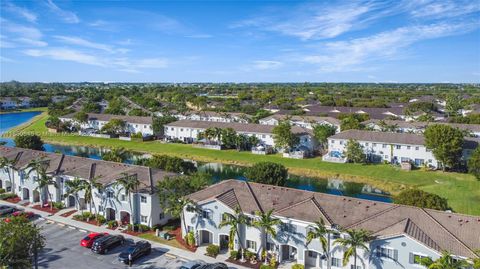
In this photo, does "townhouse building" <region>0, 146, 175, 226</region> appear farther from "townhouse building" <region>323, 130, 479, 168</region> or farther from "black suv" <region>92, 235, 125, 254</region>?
"townhouse building" <region>323, 130, 479, 168</region>

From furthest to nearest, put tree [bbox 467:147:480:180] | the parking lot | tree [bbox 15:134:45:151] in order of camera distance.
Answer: tree [bbox 15:134:45:151]
tree [bbox 467:147:480:180]
the parking lot

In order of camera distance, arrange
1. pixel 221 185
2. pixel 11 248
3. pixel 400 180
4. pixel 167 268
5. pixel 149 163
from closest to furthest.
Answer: pixel 11 248
pixel 167 268
pixel 221 185
pixel 149 163
pixel 400 180

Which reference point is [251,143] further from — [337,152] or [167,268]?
[167,268]

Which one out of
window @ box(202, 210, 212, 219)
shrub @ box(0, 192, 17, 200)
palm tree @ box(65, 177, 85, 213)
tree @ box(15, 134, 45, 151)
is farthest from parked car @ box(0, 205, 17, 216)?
tree @ box(15, 134, 45, 151)

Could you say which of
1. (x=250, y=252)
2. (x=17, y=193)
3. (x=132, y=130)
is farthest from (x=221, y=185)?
(x=132, y=130)

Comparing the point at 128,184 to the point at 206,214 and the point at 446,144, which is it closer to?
the point at 206,214
